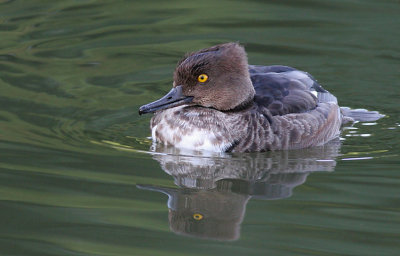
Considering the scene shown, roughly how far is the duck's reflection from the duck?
0.59 ft

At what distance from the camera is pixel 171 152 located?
992 cm

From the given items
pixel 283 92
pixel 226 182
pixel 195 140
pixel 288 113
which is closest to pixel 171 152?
pixel 195 140

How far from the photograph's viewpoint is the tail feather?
452 inches

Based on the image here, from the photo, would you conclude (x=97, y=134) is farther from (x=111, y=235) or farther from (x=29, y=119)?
(x=111, y=235)

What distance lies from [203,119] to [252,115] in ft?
1.87

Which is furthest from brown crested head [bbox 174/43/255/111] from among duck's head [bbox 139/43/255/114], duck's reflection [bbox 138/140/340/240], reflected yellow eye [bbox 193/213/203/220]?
reflected yellow eye [bbox 193/213/203/220]

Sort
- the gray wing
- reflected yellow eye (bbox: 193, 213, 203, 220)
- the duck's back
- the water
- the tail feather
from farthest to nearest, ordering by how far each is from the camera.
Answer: the tail feather
the gray wing
the duck's back
reflected yellow eye (bbox: 193, 213, 203, 220)
the water

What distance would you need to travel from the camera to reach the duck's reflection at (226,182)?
24.2ft

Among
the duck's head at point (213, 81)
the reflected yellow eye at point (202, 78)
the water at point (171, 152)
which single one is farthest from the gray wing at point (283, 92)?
the reflected yellow eye at point (202, 78)

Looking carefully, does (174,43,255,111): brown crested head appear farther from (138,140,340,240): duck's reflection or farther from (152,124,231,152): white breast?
(138,140,340,240): duck's reflection

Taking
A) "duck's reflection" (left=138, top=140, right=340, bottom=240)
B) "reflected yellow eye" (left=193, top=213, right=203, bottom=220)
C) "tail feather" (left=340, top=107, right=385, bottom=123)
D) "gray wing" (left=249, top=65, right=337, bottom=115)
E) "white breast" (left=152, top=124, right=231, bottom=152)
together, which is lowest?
"reflected yellow eye" (left=193, top=213, right=203, bottom=220)

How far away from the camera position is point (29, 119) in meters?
10.7

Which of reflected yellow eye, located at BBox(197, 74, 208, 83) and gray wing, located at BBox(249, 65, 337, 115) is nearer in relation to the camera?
reflected yellow eye, located at BBox(197, 74, 208, 83)

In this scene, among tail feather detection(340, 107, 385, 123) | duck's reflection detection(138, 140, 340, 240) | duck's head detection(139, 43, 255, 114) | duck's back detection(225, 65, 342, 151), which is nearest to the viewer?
Answer: duck's reflection detection(138, 140, 340, 240)
